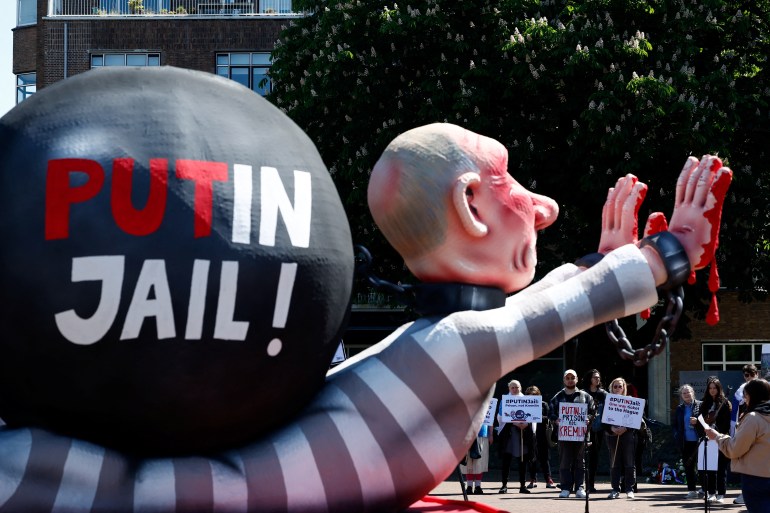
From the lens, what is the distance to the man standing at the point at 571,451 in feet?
50.4

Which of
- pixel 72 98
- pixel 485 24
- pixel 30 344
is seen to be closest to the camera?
pixel 30 344

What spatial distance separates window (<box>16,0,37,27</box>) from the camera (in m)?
33.2

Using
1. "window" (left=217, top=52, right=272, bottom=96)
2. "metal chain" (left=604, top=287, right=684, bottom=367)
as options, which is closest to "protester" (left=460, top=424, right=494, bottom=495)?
"metal chain" (left=604, top=287, right=684, bottom=367)

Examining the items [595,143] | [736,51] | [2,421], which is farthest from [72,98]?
[736,51]

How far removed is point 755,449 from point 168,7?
2621 cm

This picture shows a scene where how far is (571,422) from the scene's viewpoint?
1524cm

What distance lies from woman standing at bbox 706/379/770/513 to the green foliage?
8131 millimetres

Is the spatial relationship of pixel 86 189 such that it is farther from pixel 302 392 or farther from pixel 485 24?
pixel 485 24

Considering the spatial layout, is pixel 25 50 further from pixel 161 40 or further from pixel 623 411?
pixel 623 411

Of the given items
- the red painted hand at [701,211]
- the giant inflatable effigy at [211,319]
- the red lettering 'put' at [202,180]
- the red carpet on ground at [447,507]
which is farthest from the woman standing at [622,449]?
the red lettering 'put' at [202,180]

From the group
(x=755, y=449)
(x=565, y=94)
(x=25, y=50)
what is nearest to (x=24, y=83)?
(x=25, y=50)

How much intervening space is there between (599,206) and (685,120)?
1823mm

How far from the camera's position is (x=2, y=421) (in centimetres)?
457

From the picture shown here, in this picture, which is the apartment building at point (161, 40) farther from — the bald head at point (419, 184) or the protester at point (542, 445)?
the bald head at point (419, 184)
